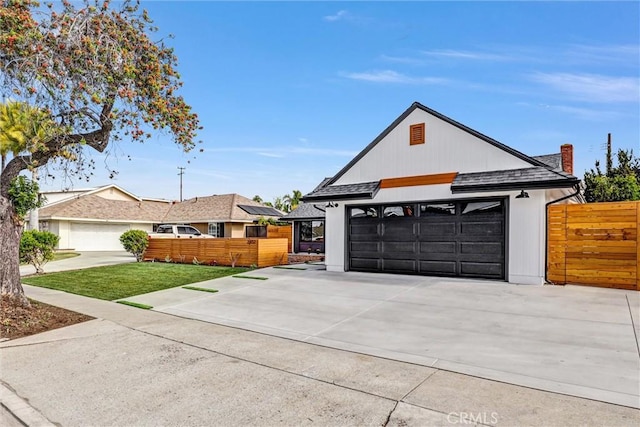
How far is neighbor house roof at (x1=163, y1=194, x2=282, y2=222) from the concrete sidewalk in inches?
977

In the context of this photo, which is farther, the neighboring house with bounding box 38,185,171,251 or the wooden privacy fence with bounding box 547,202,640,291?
the neighboring house with bounding box 38,185,171,251

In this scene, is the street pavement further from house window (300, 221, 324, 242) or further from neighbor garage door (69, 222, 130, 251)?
neighbor garage door (69, 222, 130, 251)

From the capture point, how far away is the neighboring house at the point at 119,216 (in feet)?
99.1

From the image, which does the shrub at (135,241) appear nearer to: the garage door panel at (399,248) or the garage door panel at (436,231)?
the garage door panel at (399,248)

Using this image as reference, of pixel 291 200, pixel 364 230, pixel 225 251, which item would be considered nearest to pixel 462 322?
pixel 364 230

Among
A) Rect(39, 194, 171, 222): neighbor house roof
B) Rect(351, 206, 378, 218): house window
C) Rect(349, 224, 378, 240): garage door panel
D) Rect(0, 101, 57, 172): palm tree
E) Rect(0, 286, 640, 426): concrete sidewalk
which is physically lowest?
Rect(0, 286, 640, 426): concrete sidewalk

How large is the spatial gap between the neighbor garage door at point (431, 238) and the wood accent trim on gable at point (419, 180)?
71cm

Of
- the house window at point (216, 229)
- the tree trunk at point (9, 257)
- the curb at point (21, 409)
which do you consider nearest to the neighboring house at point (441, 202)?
the tree trunk at point (9, 257)

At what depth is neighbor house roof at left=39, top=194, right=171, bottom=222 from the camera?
29.9 meters

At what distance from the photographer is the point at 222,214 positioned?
30.9 metres

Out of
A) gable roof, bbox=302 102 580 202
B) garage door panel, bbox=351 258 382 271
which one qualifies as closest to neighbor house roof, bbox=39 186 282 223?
gable roof, bbox=302 102 580 202

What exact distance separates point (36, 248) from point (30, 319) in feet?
33.2

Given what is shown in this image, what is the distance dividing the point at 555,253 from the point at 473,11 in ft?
24.0

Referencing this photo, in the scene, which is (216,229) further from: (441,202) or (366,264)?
(441,202)
